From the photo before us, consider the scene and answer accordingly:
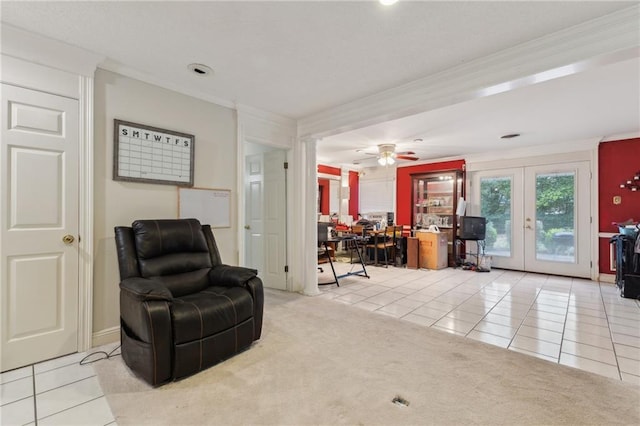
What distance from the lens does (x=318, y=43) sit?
2262 millimetres

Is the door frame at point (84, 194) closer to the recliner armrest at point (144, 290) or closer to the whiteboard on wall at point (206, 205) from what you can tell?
the recliner armrest at point (144, 290)

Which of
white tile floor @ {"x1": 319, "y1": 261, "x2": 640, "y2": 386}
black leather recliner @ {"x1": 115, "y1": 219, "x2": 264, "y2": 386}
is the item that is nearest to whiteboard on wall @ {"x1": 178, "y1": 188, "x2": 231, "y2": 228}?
black leather recliner @ {"x1": 115, "y1": 219, "x2": 264, "y2": 386}

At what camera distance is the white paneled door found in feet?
6.84

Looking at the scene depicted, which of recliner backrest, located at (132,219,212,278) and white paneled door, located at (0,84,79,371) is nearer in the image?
white paneled door, located at (0,84,79,371)

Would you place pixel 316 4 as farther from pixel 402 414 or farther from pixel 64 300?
pixel 64 300

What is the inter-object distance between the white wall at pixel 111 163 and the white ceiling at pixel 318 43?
180 mm

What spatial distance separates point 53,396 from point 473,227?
20.7ft

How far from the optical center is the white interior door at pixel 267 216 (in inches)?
168

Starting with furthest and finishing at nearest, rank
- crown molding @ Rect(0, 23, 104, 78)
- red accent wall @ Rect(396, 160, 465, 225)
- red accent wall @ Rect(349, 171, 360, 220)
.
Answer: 1. red accent wall @ Rect(349, 171, 360, 220)
2. red accent wall @ Rect(396, 160, 465, 225)
3. crown molding @ Rect(0, 23, 104, 78)

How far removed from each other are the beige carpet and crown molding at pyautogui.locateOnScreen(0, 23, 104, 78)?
231 cm

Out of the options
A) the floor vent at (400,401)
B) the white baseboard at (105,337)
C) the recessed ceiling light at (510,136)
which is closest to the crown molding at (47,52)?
the white baseboard at (105,337)

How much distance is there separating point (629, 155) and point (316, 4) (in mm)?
5785

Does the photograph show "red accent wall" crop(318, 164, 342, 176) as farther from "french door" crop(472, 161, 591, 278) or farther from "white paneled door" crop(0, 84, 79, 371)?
A: "white paneled door" crop(0, 84, 79, 371)

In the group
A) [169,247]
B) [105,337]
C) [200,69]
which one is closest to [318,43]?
[200,69]
